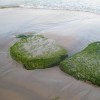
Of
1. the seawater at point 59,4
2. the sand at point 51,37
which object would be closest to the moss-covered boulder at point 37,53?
the sand at point 51,37

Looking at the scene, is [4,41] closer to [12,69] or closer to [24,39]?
[24,39]

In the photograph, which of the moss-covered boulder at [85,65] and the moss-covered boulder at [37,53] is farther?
the moss-covered boulder at [37,53]

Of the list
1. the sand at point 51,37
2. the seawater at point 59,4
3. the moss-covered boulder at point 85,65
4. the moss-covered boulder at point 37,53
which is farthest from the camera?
the seawater at point 59,4

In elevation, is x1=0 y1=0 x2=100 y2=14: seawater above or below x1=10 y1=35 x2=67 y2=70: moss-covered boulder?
below

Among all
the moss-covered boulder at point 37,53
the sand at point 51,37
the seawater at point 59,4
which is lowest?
the seawater at point 59,4

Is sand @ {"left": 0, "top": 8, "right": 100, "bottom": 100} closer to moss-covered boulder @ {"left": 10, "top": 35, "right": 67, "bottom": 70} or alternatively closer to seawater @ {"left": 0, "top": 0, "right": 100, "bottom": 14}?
moss-covered boulder @ {"left": 10, "top": 35, "right": 67, "bottom": 70}

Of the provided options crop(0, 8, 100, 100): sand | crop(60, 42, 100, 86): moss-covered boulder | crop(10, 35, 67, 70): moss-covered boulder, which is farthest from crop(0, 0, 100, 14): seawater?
crop(60, 42, 100, 86): moss-covered boulder

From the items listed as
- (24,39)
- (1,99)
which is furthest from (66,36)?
(1,99)

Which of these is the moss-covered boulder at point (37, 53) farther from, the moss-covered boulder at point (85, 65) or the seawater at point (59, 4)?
the seawater at point (59, 4)
